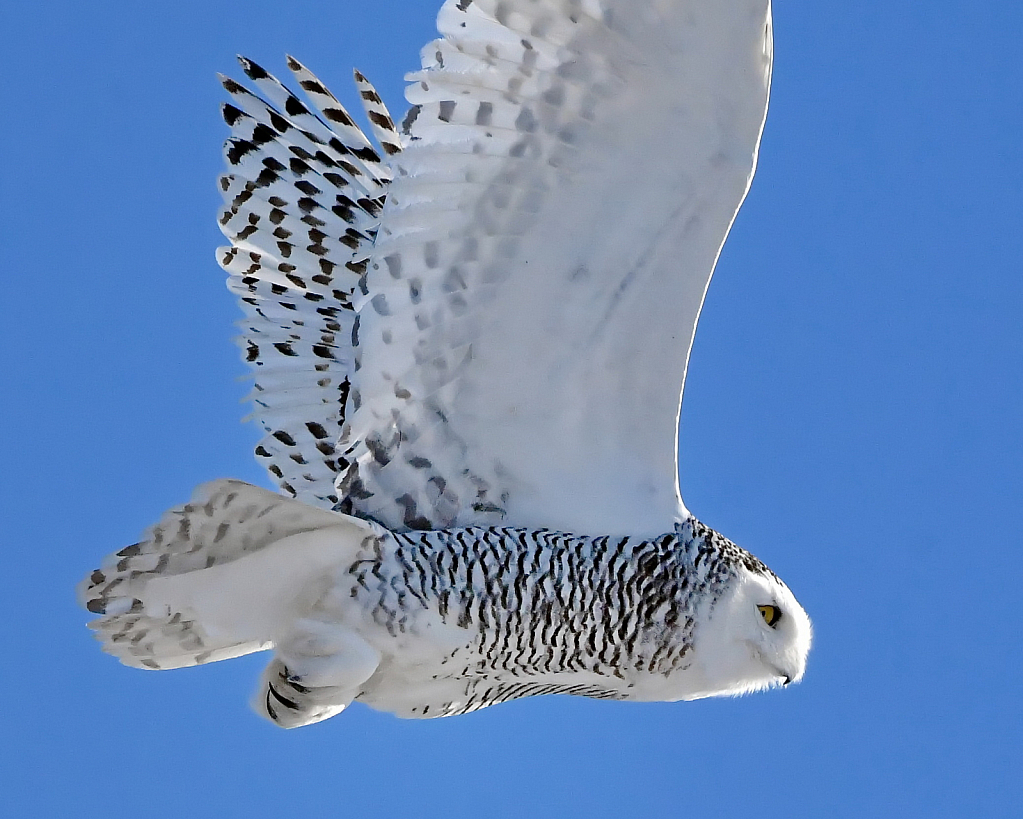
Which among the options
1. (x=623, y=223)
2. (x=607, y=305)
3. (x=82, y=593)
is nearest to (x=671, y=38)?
(x=623, y=223)

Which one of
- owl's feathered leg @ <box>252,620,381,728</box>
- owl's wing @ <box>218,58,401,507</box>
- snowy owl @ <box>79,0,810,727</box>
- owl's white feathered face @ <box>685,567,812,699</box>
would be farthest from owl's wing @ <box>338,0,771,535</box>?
owl's wing @ <box>218,58,401,507</box>

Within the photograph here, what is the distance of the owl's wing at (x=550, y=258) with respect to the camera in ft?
10.4

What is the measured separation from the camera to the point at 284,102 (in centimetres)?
441

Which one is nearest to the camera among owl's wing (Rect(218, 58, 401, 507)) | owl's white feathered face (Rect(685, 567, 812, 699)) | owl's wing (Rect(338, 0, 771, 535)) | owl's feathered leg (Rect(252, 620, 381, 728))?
owl's wing (Rect(338, 0, 771, 535))

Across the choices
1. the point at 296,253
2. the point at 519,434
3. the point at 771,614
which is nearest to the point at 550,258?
the point at 519,434

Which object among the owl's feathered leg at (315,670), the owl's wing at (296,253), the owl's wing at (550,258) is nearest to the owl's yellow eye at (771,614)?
the owl's wing at (550,258)

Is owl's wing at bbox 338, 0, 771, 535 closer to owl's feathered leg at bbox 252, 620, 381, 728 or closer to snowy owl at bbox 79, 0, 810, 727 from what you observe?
snowy owl at bbox 79, 0, 810, 727

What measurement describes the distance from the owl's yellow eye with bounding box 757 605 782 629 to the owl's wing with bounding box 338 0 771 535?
12.7 inches

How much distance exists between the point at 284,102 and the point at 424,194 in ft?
4.29

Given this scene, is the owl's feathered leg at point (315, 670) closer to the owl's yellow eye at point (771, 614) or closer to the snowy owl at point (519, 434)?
the snowy owl at point (519, 434)

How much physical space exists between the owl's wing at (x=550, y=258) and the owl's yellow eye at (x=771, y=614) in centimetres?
32

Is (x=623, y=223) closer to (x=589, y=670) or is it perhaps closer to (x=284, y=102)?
(x=589, y=670)

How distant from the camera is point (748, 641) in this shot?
345 centimetres

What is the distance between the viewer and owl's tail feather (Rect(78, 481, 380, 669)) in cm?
335
